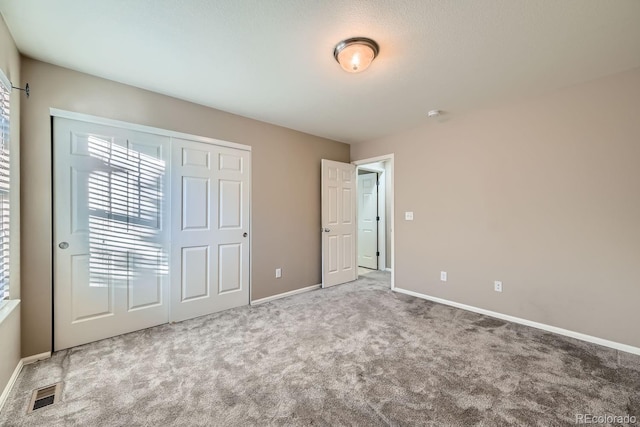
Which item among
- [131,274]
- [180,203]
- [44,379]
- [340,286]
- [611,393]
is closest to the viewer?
[611,393]

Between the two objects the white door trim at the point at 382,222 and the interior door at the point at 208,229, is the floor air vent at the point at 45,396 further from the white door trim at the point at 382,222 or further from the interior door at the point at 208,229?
the white door trim at the point at 382,222

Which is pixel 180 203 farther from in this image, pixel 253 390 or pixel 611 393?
pixel 611 393

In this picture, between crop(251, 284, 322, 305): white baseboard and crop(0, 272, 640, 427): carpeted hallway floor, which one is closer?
crop(0, 272, 640, 427): carpeted hallway floor

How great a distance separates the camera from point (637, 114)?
2.24m

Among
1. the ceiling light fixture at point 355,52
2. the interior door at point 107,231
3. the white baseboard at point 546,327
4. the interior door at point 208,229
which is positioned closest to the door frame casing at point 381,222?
the white baseboard at point 546,327

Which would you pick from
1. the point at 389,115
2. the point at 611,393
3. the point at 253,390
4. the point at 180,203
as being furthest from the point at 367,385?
the point at 389,115

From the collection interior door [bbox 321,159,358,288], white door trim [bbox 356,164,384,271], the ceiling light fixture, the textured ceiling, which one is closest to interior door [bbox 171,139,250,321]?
the textured ceiling

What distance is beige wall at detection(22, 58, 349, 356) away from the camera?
2.15m

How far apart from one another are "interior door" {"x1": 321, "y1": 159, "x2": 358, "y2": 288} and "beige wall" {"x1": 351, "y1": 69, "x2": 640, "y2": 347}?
42.1 inches

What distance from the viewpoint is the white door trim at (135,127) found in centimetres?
228

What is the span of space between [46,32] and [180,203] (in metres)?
1.58

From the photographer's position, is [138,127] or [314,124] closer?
[138,127]

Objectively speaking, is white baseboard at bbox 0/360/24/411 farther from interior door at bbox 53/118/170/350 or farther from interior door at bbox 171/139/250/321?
interior door at bbox 171/139/250/321

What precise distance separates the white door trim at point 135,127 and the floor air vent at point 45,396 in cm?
206
